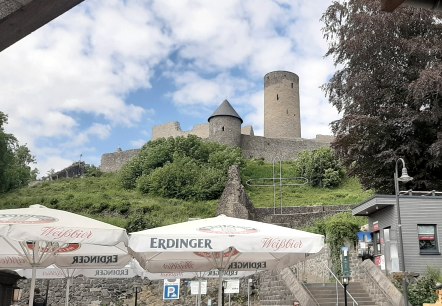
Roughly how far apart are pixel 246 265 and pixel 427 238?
12032 millimetres

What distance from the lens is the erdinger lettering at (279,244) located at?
794cm

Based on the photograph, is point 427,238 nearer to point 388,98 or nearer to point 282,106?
point 388,98

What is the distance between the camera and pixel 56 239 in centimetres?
724

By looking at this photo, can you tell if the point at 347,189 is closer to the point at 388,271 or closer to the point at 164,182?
the point at 164,182

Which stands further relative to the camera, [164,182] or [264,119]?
[264,119]

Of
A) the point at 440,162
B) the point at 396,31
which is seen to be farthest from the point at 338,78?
the point at 440,162

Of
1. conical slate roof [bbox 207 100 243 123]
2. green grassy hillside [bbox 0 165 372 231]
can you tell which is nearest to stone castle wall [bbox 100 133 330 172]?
conical slate roof [bbox 207 100 243 123]

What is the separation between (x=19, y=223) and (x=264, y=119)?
6244 cm

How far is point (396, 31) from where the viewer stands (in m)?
26.4

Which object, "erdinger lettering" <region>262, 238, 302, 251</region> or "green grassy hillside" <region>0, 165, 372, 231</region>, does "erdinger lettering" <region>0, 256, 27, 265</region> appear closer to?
"erdinger lettering" <region>262, 238, 302, 251</region>

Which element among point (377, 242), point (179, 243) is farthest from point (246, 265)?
point (377, 242)

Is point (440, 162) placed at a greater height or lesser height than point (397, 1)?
greater

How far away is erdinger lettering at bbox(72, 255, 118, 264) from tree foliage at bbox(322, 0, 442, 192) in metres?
17.7

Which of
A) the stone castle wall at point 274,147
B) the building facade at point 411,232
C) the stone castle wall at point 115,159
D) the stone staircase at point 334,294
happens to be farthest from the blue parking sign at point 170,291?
the stone castle wall at point 115,159
